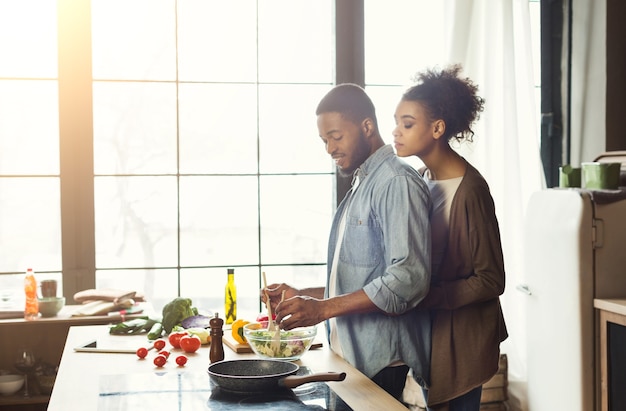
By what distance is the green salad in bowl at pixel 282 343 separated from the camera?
2182 millimetres

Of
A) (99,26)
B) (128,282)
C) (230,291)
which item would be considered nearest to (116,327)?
(230,291)

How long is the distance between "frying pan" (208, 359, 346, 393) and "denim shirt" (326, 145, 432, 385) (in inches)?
15.6

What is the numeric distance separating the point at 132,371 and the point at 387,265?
31.0 inches

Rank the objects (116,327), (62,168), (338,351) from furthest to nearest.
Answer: (62,168)
(116,327)
(338,351)

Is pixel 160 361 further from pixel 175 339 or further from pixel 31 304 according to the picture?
pixel 31 304

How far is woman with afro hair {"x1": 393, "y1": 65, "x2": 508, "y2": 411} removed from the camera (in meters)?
2.48

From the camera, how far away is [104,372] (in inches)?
83.7

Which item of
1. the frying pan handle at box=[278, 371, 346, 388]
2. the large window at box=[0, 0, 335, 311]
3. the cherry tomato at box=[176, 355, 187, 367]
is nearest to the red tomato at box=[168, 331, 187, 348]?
the cherry tomato at box=[176, 355, 187, 367]

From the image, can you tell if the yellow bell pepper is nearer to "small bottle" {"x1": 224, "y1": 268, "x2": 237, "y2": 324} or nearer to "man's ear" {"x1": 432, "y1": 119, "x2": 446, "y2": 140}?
"small bottle" {"x1": 224, "y1": 268, "x2": 237, "y2": 324}

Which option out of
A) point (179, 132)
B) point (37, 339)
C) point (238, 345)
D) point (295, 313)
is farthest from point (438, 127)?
point (37, 339)

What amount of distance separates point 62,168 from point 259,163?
0.97 meters

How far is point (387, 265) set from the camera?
7.59ft

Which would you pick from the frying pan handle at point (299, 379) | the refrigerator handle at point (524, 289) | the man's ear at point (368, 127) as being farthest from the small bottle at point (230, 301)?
the refrigerator handle at point (524, 289)

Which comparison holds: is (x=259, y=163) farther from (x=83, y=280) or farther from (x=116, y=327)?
(x=116, y=327)
